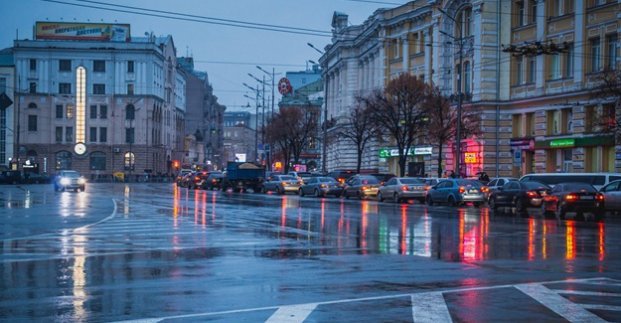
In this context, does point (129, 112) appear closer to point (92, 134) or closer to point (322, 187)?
point (92, 134)

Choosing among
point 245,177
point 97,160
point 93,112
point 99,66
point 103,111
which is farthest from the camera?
point 97,160

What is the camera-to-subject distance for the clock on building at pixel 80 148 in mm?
107938

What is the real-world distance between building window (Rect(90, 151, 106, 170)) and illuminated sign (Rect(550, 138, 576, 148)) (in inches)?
2773

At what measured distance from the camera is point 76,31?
10719 centimetres

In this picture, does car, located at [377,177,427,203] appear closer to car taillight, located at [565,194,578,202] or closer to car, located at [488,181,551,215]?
car, located at [488,181,551,215]

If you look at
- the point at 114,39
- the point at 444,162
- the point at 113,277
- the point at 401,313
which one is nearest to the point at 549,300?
the point at 401,313

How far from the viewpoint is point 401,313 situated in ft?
32.4

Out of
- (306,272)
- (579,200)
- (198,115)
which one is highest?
(198,115)

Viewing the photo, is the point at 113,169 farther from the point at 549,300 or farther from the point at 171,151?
the point at 549,300

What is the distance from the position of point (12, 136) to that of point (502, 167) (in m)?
70.5

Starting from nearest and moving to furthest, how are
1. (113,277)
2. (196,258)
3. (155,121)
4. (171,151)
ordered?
(113,277) < (196,258) < (155,121) < (171,151)

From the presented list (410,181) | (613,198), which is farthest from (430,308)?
(410,181)

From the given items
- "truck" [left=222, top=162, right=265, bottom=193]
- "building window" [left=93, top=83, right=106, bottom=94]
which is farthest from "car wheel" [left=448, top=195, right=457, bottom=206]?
"building window" [left=93, top=83, right=106, bottom=94]

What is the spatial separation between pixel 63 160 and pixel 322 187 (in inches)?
2495
